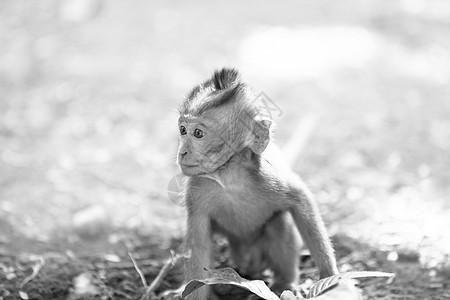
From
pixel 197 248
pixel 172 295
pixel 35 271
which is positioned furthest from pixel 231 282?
pixel 35 271

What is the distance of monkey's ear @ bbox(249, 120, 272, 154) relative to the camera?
12.1ft

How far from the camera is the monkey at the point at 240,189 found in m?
3.68

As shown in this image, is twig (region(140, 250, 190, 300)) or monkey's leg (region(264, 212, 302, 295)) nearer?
twig (region(140, 250, 190, 300))

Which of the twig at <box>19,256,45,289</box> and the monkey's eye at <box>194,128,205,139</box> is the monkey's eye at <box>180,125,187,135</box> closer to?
the monkey's eye at <box>194,128,205,139</box>

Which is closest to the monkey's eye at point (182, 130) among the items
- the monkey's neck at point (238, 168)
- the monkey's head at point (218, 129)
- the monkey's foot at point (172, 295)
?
the monkey's head at point (218, 129)

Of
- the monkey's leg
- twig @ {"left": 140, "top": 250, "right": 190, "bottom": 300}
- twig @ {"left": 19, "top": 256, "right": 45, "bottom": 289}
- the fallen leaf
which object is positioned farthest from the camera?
twig @ {"left": 19, "top": 256, "right": 45, "bottom": 289}

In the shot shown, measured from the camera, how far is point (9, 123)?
708 cm

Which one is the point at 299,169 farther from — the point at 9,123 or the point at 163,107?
the point at 9,123

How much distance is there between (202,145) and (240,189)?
0.37 metres

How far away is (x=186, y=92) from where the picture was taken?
21.4 ft

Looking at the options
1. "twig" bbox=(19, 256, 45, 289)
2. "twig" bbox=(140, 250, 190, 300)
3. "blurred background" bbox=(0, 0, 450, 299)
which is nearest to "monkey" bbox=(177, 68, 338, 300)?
"twig" bbox=(140, 250, 190, 300)

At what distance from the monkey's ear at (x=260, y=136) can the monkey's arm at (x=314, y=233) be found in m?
0.42

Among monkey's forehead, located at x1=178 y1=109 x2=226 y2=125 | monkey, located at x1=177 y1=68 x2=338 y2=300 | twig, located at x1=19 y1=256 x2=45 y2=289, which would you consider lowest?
twig, located at x1=19 y1=256 x2=45 y2=289

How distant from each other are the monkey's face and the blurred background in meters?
0.84
